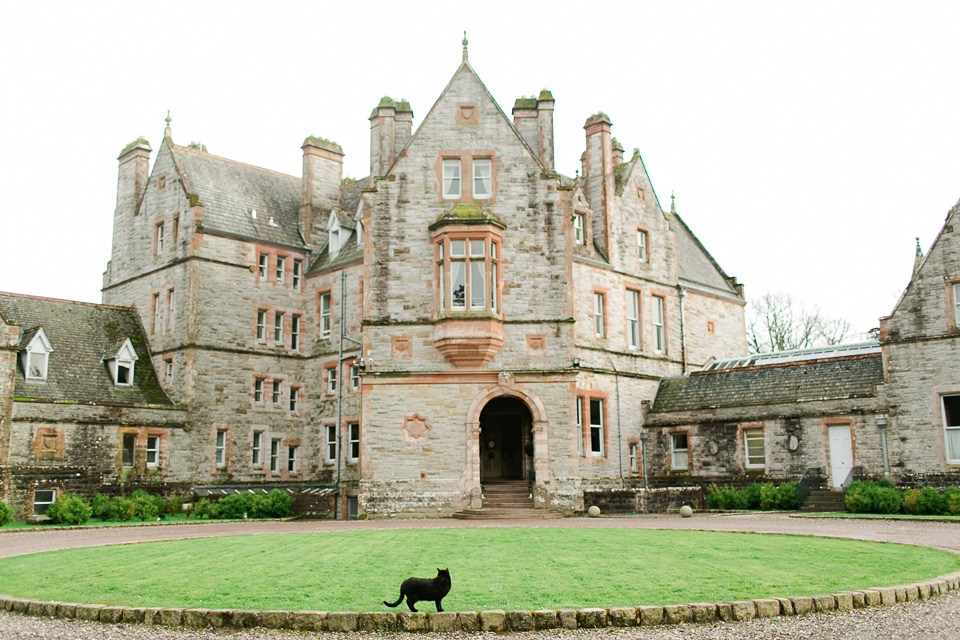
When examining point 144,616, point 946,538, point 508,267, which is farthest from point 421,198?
point 144,616

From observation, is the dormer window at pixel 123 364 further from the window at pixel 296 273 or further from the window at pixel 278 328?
the window at pixel 296 273

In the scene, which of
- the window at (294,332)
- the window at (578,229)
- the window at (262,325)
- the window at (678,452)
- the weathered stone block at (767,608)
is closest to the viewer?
the weathered stone block at (767,608)

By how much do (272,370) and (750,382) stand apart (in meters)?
21.5

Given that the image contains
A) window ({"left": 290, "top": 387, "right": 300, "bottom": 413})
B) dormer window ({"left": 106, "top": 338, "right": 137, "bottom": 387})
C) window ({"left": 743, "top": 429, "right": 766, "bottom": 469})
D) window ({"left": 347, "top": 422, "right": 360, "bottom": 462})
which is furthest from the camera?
window ({"left": 290, "top": 387, "right": 300, "bottom": 413})

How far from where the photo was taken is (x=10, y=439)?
103 feet

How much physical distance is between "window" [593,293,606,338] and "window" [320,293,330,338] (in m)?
12.7

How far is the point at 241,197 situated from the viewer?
42.7 meters

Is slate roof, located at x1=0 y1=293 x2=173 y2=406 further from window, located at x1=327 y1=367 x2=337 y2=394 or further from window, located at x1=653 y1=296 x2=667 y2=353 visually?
window, located at x1=653 y1=296 x2=667 y2=353

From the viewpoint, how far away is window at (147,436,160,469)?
36188 millimetres

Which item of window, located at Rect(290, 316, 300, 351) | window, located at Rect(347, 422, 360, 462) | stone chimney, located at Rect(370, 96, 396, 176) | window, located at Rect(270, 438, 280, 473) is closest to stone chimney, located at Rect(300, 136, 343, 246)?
window, located at Rect(290, 316, 300, 351)

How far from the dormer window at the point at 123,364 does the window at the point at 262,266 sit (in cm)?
670

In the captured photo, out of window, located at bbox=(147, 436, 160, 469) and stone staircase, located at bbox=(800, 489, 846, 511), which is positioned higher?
window, located at bbox=(147, 436, 160, 469)

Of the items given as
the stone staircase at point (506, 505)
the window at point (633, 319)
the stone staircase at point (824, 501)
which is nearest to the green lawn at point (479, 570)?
the stone staircase at point (506, 505)

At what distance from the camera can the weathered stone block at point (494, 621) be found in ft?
29.7
